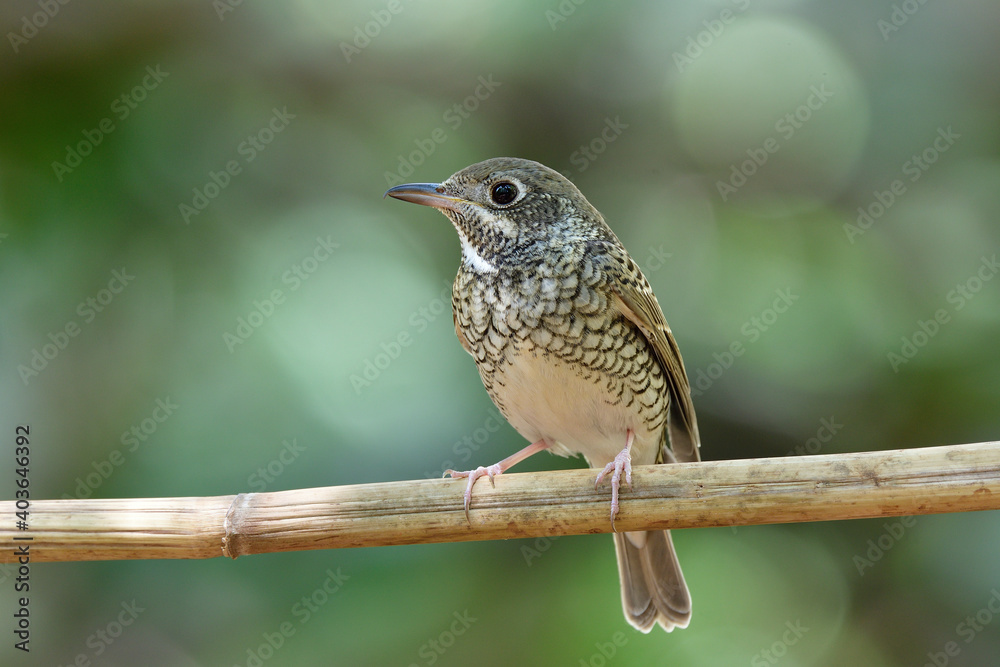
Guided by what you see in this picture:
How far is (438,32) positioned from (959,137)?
2.54 metres

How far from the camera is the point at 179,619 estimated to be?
134 inches

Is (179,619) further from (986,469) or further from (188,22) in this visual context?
(986,469)

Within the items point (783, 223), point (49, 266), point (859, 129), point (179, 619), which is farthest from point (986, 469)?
point (49, 266)

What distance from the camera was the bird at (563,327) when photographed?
2.52 metres

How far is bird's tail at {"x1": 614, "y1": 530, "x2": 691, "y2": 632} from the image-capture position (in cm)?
283
